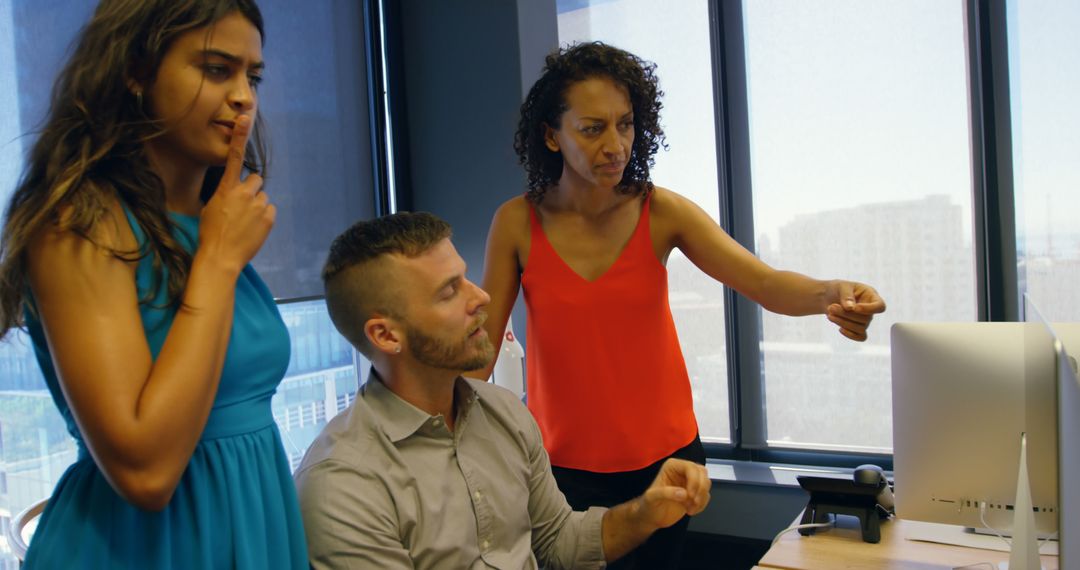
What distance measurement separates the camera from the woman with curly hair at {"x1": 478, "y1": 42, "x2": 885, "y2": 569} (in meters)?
1.85

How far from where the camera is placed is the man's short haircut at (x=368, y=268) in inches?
55.6

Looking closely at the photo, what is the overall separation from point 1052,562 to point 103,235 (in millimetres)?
1598

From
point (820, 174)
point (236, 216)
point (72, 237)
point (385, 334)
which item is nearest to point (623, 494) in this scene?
point (385, 334)

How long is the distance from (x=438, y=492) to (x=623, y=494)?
650mm

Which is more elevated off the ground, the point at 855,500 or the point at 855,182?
the point at 855,182

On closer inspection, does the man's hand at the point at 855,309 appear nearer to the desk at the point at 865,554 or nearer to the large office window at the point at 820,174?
the desk at the point at 865,554

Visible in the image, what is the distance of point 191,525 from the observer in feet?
3.32

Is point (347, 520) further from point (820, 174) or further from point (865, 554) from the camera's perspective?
point (820, 174)

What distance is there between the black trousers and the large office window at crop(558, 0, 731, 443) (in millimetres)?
1568

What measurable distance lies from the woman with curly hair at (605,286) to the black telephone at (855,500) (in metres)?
0.32

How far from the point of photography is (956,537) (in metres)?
1.62

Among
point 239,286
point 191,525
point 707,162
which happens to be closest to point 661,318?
point 239,286

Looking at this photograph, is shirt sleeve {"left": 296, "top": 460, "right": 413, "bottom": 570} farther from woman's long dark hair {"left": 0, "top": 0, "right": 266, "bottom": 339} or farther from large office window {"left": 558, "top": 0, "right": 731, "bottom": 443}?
large office window {"left": 558, "top": 0, "right": 731, "bottom": 443}

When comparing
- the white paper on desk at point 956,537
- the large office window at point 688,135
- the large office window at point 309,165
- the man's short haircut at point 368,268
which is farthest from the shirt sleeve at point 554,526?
the large office window at point 688,135
